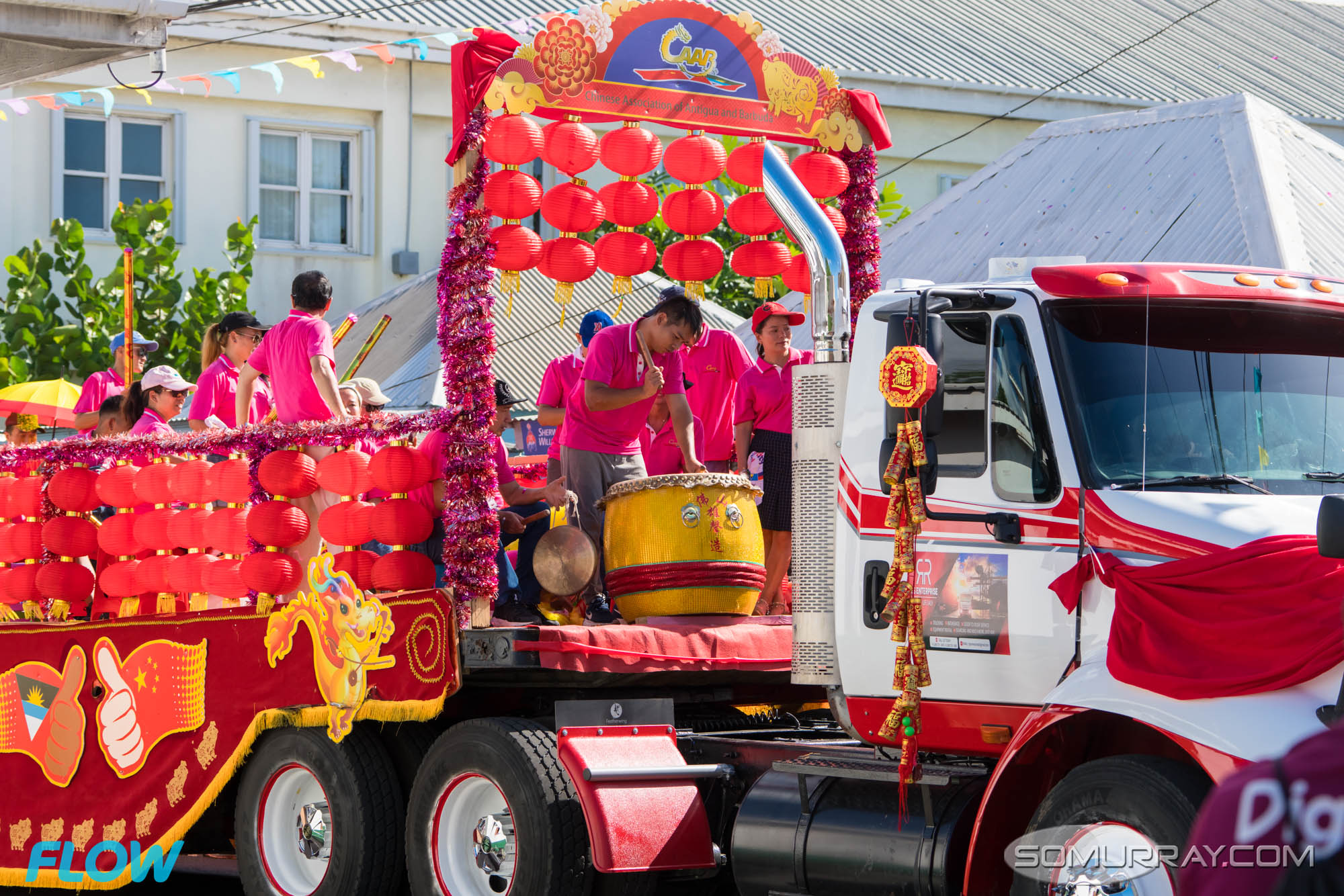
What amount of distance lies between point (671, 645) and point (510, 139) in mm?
2230

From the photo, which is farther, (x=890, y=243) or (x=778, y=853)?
(x=890, y=243)

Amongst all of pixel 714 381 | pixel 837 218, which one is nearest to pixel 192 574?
pixel 714 381

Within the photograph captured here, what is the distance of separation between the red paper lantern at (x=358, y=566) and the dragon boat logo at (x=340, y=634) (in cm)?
3

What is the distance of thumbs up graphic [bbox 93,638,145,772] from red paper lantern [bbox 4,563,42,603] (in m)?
0.63

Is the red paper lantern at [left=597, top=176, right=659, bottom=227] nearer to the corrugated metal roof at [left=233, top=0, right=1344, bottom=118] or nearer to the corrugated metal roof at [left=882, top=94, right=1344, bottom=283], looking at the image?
the corrugated metal roof at [left=882, top=94, right=1344, bottom=283]

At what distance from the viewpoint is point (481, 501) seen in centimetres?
705

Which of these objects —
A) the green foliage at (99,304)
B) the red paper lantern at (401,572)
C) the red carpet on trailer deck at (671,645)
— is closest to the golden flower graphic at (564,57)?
the red paper lantern at (401,572)

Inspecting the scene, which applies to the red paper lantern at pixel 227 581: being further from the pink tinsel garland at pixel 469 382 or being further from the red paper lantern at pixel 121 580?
the pink tinsel garland at pixel 469 382

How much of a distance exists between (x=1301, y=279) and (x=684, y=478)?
2.70 m

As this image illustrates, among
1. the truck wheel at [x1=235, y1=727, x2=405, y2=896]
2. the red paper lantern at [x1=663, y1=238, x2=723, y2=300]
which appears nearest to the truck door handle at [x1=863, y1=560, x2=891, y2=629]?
the truck wheel at [x1=235, y1=727, x2=405, y2=896]

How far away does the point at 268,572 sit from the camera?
25.5ft

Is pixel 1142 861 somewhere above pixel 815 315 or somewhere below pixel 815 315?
below

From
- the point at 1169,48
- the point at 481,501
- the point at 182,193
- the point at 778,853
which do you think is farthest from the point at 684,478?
the point at 1169,48

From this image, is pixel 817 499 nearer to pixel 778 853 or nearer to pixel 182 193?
pixel 778 853
